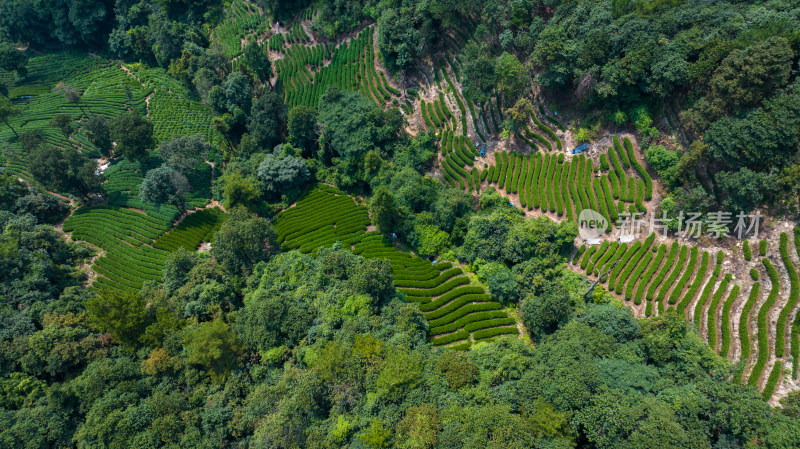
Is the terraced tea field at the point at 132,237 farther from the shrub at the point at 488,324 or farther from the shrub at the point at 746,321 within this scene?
the shrub at the point at 746,321

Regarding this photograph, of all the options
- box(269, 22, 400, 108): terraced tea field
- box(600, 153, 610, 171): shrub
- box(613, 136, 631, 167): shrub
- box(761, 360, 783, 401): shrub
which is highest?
box(269, 22, 400, 108): terraced tea field

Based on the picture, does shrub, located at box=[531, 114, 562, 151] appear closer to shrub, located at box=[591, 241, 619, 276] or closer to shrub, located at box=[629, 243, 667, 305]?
shrub, located at box=[591, 241, 619, 276]

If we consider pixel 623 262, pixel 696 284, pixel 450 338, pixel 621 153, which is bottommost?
pixel 450 338

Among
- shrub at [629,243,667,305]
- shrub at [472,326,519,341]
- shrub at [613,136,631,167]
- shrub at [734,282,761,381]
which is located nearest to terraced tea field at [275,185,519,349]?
shrub at [472,326,519,341]

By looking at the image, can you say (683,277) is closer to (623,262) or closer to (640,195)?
(623,262)

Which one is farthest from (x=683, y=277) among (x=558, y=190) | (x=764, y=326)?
(x=558, y=190)

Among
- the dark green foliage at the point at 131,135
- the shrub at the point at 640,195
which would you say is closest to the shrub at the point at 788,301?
the shrub at the point at 640,195
